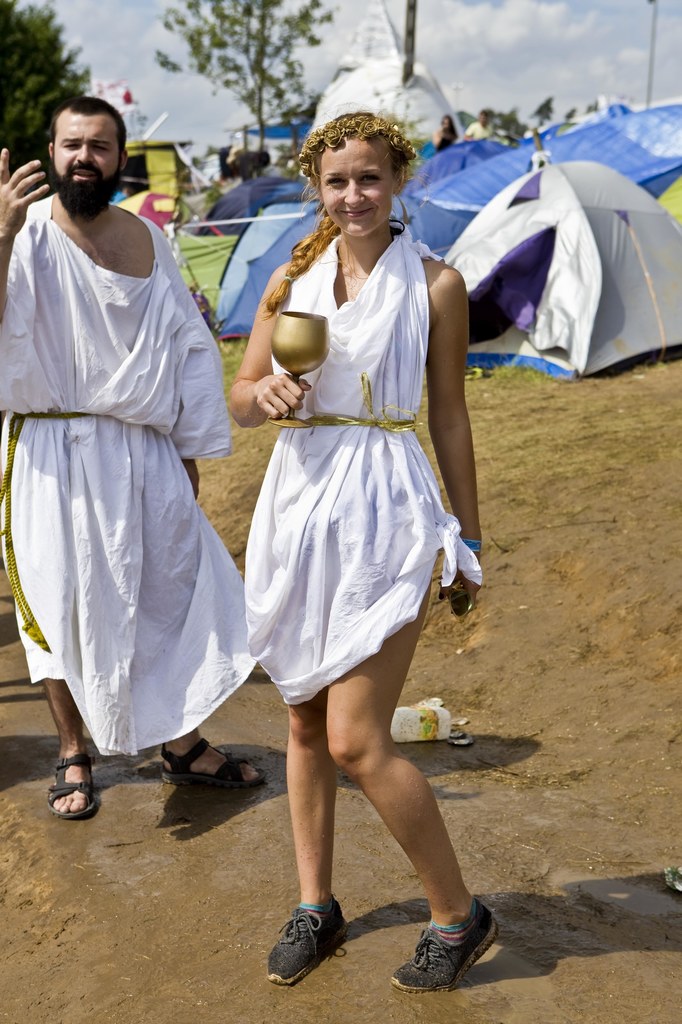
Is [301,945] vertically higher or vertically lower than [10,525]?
lower

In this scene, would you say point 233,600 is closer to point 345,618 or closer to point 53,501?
point 53,501

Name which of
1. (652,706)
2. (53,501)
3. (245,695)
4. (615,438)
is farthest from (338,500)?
(615,438)

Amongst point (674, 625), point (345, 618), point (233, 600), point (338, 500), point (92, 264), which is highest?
point (92, 264)

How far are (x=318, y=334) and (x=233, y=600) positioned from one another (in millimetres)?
1690

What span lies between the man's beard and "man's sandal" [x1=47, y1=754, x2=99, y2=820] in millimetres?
1761

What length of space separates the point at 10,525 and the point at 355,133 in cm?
186

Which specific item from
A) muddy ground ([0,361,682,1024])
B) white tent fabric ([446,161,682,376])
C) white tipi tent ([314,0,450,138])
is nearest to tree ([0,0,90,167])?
white tipi tent ([314,0,450,138])

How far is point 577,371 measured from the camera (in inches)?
377

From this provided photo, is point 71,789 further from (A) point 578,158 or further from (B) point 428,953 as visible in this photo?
(A) point 578,158

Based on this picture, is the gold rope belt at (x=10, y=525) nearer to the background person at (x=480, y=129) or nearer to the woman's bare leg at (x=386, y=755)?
the woman's bare leg at (x=386, y=755)

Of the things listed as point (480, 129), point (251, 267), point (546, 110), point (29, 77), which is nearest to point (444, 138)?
point (480, 129)

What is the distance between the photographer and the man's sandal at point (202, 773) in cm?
398

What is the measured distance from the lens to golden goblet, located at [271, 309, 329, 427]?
8.04 ft

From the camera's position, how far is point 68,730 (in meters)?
3.94
